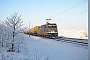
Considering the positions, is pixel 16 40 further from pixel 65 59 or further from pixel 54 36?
pixel 54 36

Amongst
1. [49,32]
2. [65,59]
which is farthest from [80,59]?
[49,32]

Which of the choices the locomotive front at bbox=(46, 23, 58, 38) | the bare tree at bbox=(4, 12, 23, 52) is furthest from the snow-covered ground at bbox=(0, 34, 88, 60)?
the locomotive front at bbox=(46, 23, 58, 38)

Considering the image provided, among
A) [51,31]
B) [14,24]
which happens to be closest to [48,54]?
[14,24]

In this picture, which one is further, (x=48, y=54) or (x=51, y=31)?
(x=51, y=31)

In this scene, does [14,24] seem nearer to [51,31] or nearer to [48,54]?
[48,54]

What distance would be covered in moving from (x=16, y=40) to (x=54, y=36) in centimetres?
2109

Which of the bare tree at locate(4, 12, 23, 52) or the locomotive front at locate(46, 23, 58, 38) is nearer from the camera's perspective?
the bare tree at locate(4, 12, 23, 52)

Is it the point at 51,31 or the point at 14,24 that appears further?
the point at 51,31

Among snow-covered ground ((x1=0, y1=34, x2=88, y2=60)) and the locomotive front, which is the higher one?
the locomotive front

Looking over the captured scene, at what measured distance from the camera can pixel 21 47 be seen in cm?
1402

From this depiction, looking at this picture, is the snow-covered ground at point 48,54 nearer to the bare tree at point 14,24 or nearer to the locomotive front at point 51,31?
the bare tree at point 14,24

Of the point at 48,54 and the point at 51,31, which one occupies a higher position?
the point at 51,31

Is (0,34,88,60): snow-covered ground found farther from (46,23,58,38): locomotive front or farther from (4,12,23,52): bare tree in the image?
(46,23,58,38): locomotive front

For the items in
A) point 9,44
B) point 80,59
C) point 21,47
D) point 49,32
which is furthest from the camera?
point 49,32
